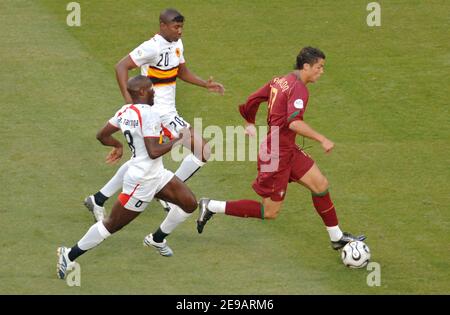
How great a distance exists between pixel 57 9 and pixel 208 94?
15.4 ft

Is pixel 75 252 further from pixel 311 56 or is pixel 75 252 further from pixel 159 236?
pixel 311 56

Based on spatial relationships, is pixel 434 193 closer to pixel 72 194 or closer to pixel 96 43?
pixel 72 194

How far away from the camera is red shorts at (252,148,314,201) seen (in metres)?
14.6

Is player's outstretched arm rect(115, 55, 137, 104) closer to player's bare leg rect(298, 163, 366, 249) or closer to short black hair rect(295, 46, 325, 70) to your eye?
short black hair rect(295, 46, 325, 70)

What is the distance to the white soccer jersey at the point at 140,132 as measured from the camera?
13656 mm

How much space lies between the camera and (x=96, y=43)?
21906 mm

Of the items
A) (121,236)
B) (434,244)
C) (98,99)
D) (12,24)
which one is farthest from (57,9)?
(434,244)

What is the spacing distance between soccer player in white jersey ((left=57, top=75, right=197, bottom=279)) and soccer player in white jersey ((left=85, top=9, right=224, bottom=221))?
4.86 feet

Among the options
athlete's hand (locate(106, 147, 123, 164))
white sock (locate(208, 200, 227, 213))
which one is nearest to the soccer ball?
white sock (locate(208, 200, 227, 213))

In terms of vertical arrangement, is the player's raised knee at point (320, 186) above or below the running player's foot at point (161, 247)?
above

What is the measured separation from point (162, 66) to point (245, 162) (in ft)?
8.62

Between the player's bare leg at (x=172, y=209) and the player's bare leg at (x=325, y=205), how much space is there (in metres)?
1.51

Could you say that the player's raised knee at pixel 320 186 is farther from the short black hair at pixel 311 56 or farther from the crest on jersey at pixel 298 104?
the short black hair at pixel 311 56

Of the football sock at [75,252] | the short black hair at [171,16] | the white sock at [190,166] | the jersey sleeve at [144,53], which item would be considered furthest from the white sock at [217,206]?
the short black hair at [171,16]
